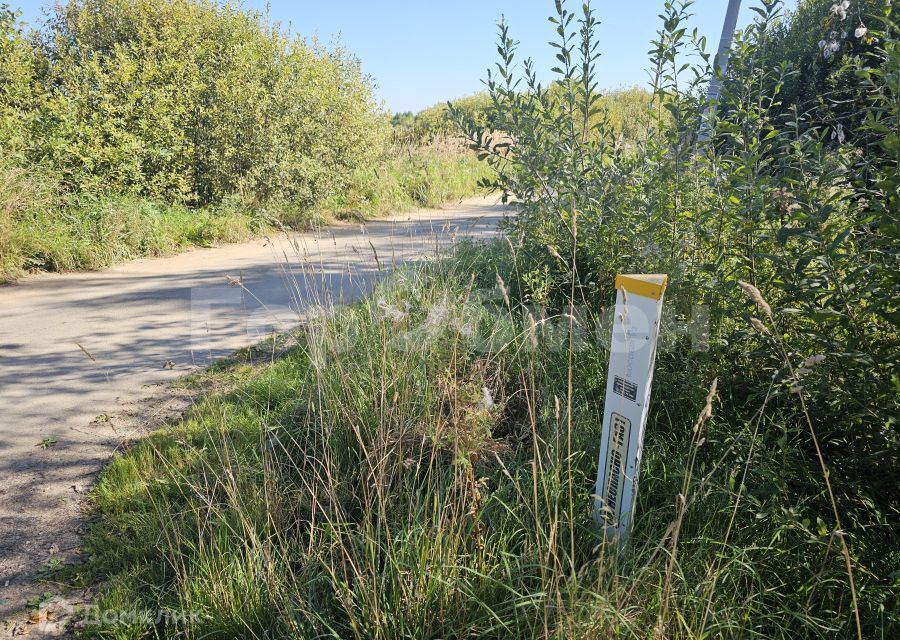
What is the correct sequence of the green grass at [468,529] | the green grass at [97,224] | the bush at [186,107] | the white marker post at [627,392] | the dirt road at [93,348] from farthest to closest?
1. the bush at [186,107]
2. the green grass at [97,224]
3. the dirt road at [93,348]
4. the white marker post at [627,392]
5. the green grass at [468,529]

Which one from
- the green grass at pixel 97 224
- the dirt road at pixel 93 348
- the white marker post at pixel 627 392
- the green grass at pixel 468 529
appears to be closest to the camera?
the green grass at pixel 468 529

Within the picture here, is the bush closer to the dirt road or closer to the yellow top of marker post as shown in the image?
the dirt road

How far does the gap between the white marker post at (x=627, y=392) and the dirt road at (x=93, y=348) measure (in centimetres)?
159

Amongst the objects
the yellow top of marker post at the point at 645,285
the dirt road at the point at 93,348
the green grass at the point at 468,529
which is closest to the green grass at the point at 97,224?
the dirt road at the point at 93,348

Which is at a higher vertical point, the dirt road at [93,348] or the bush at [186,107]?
the bush at [186,107]

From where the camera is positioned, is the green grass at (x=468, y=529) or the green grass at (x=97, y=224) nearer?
the green grass at (x=468, y=529)

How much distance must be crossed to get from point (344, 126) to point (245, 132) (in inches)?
114

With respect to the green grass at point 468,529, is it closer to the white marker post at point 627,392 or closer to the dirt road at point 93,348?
the white marker post at point 627,392

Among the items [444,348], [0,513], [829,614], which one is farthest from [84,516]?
[829,614]

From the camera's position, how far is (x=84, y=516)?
313cm

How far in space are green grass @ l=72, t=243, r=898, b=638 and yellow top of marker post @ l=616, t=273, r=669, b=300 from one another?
0.42m

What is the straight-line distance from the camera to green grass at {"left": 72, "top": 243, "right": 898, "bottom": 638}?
6.79 ft

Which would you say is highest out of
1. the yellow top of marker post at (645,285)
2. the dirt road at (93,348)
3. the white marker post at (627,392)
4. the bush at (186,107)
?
A: the bush at (186,107)

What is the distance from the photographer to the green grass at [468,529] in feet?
6.79
